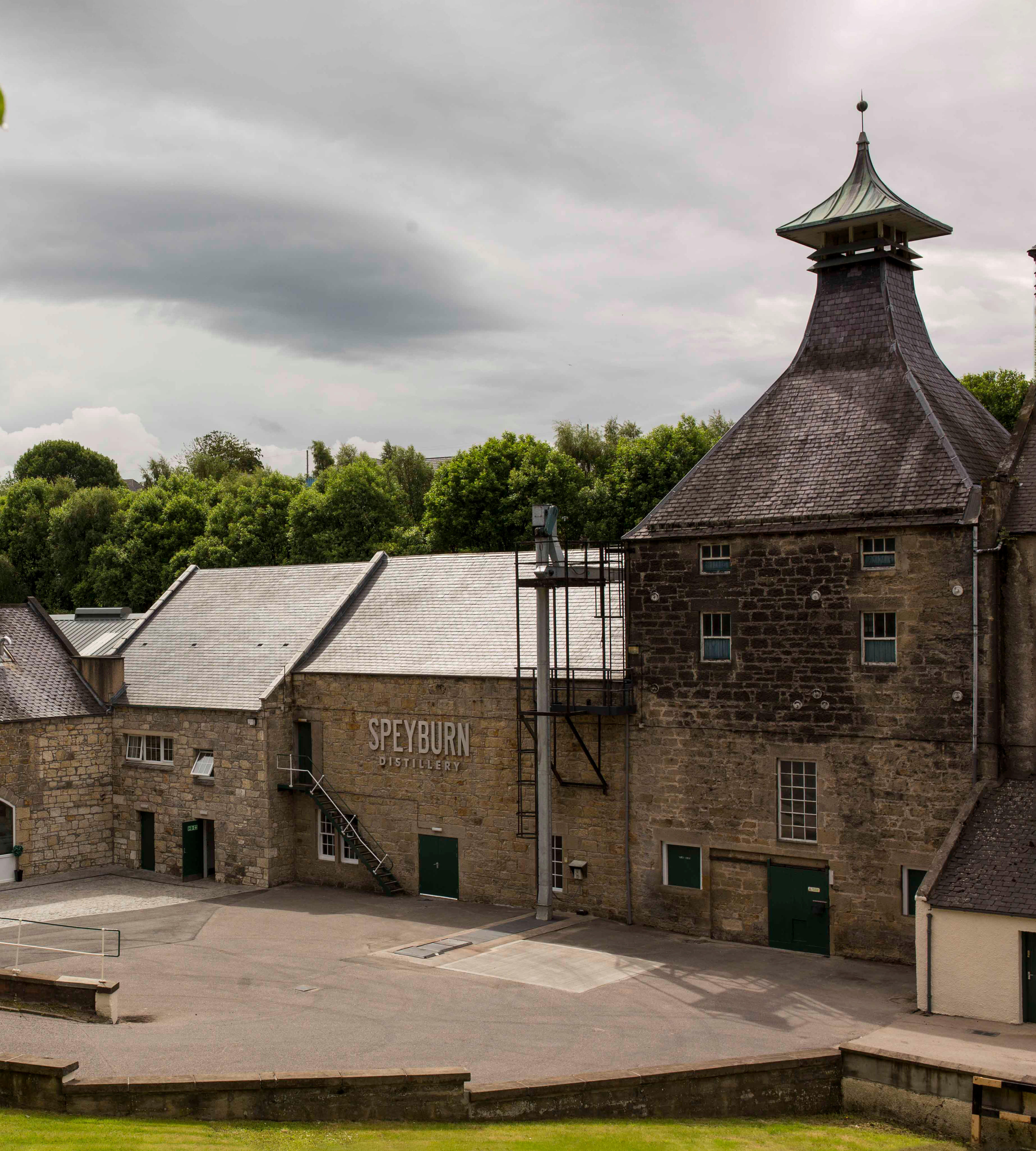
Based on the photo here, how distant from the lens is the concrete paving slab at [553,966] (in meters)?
21.9

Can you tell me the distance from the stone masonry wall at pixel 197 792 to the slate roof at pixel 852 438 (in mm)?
12360

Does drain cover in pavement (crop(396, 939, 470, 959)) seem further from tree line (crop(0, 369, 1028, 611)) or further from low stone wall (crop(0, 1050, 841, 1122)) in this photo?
tree line (crop(0, 369, 1028, 611))

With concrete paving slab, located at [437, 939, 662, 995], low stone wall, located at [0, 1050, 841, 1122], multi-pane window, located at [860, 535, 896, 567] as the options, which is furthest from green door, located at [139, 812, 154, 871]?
multi-pane window, located at [860, 535, 896, 567]

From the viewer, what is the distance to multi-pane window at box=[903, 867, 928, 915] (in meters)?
22.5

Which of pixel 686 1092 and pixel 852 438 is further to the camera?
pixel 852 438

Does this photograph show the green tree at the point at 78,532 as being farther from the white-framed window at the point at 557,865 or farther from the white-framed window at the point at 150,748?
the white-framed window at the point at 557,865

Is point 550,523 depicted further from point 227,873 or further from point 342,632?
point 227,873

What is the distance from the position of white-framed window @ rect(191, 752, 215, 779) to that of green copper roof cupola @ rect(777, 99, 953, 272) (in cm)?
1968

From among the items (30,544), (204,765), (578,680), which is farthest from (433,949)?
(30,544)

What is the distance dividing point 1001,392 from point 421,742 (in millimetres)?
31079

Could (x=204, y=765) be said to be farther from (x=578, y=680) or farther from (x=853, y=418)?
(x=853, y=418)

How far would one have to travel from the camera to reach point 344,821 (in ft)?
99.5

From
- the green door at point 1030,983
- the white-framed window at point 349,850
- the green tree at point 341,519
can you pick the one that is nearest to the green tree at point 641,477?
the green tree at point 341,519

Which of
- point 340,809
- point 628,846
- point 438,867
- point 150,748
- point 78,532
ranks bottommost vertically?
point 438,867
